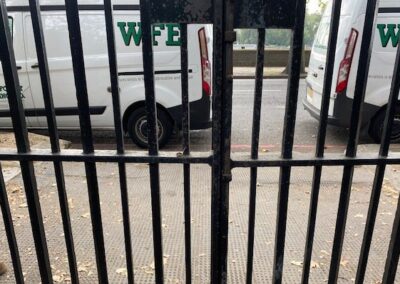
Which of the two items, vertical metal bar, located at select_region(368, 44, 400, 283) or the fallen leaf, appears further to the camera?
the fallen leaf

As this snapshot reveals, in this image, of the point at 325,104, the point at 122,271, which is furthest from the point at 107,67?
the point at 325,104

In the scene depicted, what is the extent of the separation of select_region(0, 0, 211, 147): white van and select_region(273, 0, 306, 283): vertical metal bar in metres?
3.40

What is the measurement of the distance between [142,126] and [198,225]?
274cm

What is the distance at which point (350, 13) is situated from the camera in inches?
Result: 194

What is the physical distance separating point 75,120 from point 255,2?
15.3 ft

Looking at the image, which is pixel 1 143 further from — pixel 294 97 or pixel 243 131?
pixel 294 97

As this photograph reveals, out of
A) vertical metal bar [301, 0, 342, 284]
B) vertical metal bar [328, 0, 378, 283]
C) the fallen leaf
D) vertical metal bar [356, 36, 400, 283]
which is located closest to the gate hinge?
vertical metal bar [301, 0, 342, 284]

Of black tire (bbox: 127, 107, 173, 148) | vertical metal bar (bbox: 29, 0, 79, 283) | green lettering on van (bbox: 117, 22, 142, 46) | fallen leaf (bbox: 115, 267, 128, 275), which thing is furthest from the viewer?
black tire (bbox: 127, 107, 173, 148)

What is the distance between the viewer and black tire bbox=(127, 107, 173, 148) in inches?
212

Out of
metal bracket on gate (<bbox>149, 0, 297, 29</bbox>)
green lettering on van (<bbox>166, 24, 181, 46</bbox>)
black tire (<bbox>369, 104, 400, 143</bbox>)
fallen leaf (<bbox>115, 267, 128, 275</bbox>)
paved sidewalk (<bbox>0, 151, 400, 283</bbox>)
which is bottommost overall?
paved sidewalk (<bbox>0, 151, 400, 283</bbox>)

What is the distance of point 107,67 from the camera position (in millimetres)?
5160

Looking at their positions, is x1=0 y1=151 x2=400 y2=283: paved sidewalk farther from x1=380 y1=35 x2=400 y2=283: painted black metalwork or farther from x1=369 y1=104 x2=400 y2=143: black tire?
x1=369 y1=104 x2=400 y2=143: black tire

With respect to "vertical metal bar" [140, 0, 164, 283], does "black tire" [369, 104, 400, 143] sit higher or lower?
lower

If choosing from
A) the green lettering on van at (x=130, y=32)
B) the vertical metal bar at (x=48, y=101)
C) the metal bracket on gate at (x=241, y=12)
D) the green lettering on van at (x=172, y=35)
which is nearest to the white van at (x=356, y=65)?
the green lettering on van at (x=172, y=35)
